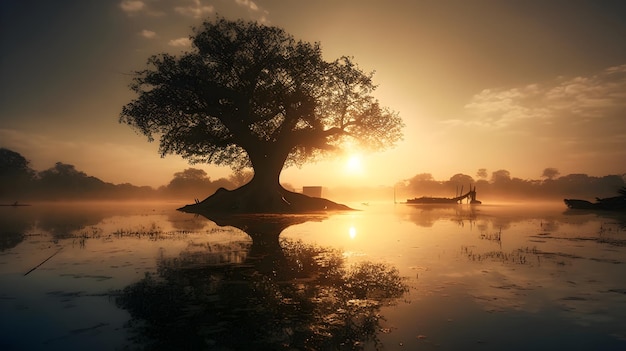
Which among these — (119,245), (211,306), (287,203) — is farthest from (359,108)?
(211,306)

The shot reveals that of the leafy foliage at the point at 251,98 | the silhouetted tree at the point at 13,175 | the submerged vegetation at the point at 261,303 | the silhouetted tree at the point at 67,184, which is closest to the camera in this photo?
the submerged vegetation at the point at 261,303

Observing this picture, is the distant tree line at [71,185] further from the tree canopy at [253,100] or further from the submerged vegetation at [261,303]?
the submerged vegetation at [261,303]

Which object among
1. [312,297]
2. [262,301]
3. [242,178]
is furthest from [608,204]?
[242,178]

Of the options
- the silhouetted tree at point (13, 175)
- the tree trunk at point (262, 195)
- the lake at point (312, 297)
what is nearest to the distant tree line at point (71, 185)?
the silhouetted tree at point (13, 175)

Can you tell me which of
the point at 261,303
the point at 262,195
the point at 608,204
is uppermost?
the point at 262,195

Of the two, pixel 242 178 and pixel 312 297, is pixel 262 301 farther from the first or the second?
pixel 242 178

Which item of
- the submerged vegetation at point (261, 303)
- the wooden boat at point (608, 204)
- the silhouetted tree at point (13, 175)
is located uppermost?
the silhouetted tree at point (13, 175)

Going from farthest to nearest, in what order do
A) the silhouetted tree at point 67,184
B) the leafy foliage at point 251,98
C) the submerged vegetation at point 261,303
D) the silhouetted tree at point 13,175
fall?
the silhouetted tree at point 67,184, the silhouetted tree at point 13,175, the leafy foliage at point 251,98, the submerged vegetation at point 261,303

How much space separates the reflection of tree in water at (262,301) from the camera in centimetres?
619

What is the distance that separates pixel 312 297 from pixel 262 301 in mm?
1090

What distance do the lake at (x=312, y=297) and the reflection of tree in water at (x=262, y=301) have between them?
0.03 meters

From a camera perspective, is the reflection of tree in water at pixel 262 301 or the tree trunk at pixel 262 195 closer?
the reflection of tree in water at pixel 262 301

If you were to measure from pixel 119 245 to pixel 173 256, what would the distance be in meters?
4.51

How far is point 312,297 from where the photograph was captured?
846 cm
